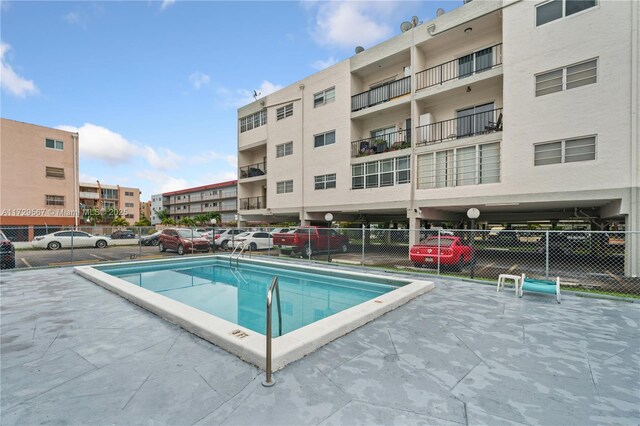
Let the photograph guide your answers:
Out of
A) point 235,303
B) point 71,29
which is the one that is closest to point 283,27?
point 71,29

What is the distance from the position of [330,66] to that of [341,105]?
3193mm

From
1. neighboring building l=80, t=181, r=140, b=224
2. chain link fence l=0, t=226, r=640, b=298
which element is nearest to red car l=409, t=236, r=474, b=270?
chain link fence l=0, t=226, r=640, b=298

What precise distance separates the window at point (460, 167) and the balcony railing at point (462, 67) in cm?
399

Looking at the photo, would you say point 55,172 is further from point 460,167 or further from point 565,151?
point 565,151

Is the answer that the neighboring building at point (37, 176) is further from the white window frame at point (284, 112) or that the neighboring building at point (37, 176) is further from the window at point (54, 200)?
the white window frame at point (284, 112)

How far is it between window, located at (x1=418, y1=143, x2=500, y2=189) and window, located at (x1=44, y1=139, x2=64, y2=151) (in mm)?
39954

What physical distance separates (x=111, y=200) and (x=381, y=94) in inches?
2462

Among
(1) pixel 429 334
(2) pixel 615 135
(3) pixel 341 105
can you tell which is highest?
(3) pixel 341 105

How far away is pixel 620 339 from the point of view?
4590 mm

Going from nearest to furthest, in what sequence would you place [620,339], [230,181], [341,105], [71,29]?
[620,339]
[71,29]
[341,105]
[230,181]

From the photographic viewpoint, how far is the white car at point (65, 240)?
68.6 feet

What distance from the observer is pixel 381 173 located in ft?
56.4

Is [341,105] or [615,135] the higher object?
[341,105]

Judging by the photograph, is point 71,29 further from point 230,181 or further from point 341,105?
point 230,181
